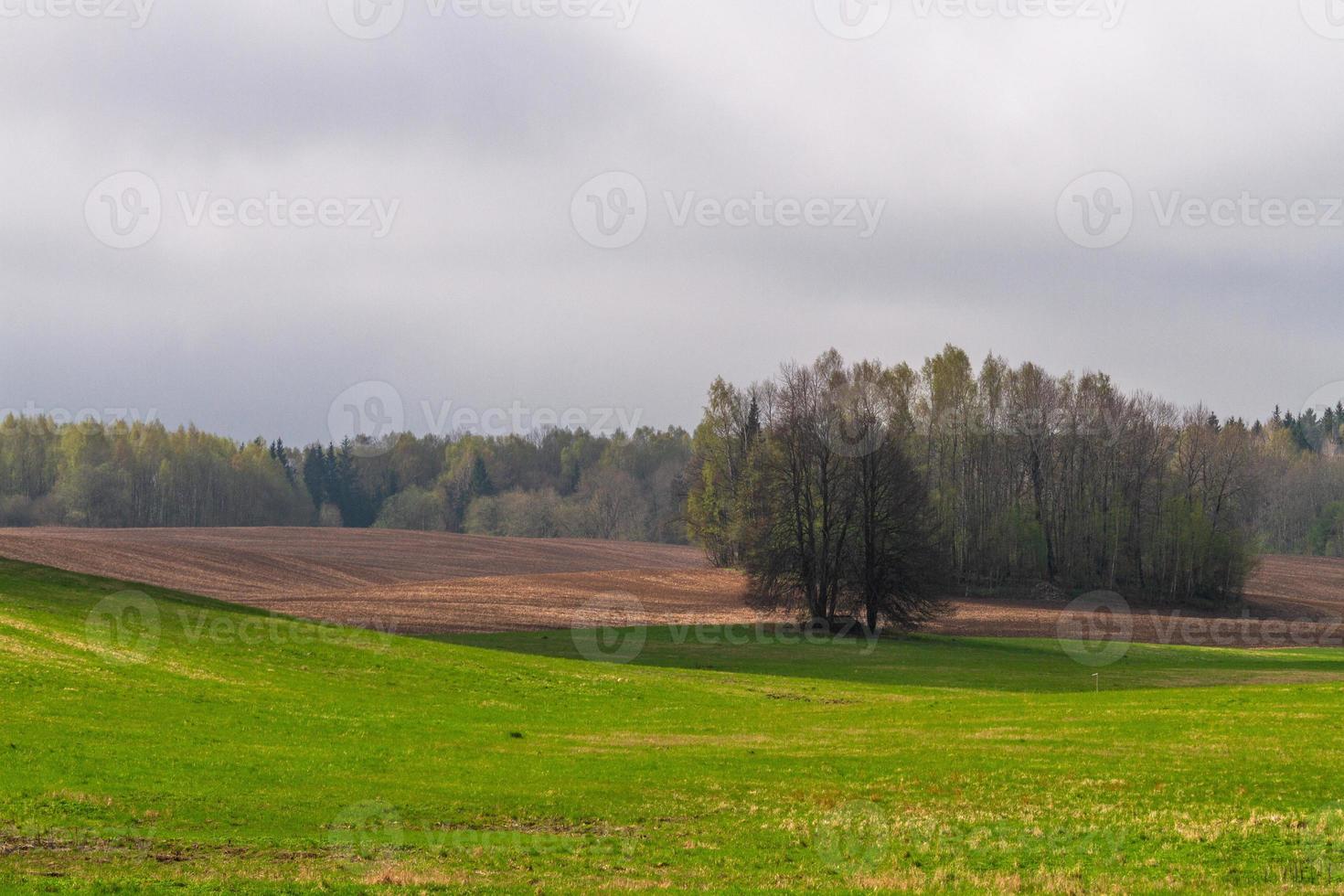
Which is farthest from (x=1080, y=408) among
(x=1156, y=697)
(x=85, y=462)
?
(x=85, y=462)

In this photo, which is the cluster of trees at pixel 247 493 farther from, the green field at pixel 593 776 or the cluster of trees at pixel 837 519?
the green field at pixel 593 776

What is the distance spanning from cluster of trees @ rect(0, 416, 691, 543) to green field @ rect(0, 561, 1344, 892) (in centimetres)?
9847

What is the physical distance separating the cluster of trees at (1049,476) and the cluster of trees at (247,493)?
3332 cm

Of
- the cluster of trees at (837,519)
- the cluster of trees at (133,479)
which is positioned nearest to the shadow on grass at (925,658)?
the cluster of trees at (837,519)

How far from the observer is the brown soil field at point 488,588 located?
69.5 metres

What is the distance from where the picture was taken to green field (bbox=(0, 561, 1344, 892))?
1553cm

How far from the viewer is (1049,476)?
11081cm

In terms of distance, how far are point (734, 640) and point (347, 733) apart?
3591 cm

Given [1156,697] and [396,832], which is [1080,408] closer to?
[1156,697]

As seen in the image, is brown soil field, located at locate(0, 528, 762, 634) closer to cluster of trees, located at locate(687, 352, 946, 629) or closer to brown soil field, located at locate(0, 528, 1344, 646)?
brown soil field, located at locate(0, 528, 1344, 646)

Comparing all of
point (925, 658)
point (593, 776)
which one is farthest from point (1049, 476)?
point (593, 776)

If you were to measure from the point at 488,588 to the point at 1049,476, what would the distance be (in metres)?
56.5

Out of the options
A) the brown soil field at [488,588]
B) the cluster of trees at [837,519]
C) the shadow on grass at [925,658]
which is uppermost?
the cluster of trees at [837,519]

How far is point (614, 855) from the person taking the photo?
16.8 metres
